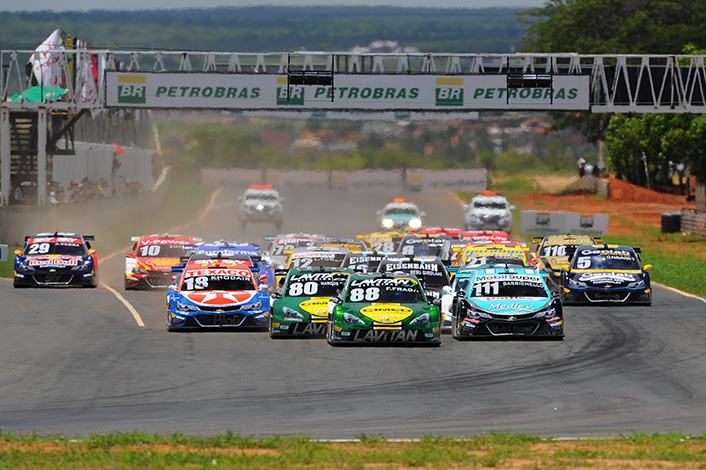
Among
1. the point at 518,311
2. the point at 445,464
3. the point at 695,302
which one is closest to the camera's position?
the point at 445,464

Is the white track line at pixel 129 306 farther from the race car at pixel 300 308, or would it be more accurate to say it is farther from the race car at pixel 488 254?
the race car at pixel 488 254

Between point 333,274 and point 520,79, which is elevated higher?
point 520,79

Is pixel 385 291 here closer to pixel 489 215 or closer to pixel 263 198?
pixel 489 215

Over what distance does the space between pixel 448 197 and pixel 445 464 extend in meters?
53.7

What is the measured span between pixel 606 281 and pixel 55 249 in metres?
15.3

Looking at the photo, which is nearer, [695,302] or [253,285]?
[253,285]

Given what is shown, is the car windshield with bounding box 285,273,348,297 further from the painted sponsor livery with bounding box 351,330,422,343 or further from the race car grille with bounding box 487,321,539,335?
the race car grille with bounding box 487,321,539,335

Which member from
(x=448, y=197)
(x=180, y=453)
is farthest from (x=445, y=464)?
(x=448, y=197)

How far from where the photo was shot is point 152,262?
113ft

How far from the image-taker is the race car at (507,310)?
22.8 metres

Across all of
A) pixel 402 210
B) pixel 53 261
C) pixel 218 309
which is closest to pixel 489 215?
pixel 402 210

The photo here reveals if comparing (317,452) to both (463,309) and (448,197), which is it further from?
(448,197)

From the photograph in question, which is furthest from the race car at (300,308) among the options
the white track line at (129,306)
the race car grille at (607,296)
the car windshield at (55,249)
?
the car windshield at (55,249)

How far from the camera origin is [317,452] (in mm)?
12742
